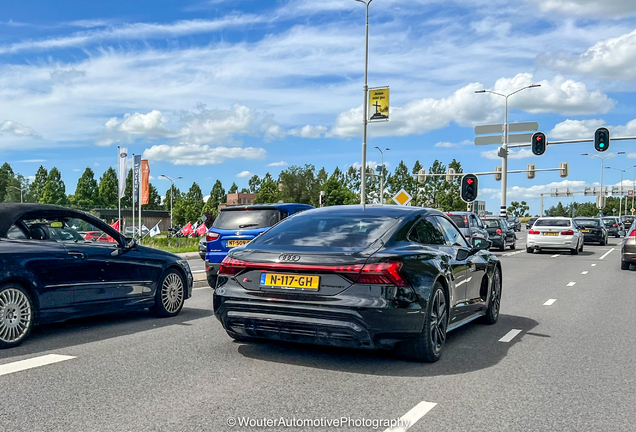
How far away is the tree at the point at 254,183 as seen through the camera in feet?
613

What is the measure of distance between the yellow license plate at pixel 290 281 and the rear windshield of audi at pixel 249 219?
6.02 meters

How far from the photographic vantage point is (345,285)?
5340 mm

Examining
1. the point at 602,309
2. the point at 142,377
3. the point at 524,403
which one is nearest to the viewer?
the point at 524,403

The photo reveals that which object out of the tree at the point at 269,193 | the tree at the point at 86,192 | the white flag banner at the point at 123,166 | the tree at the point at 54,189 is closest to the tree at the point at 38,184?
the tree at the point at 54,189

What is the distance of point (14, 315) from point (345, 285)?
125 inches

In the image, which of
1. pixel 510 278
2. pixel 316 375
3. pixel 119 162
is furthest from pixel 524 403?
pixel 119 162

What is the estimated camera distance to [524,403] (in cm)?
461

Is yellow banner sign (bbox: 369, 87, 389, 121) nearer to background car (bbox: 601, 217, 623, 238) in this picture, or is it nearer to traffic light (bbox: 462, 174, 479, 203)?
traffic light (bbox: 462, 174, 479, 203)

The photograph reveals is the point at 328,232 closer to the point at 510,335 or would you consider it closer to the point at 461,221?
the point at 510,335

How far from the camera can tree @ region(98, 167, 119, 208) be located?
13375 cm

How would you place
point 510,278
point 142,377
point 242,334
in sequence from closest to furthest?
point 142,377 < point 242,334 < point 510,278

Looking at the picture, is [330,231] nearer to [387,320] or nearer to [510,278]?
[387,320]

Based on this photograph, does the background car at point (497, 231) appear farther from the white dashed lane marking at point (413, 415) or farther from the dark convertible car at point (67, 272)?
the white dashed lane marking at point (413, 415)

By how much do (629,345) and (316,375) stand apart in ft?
11.9
